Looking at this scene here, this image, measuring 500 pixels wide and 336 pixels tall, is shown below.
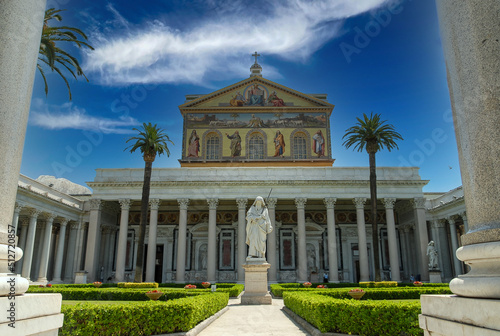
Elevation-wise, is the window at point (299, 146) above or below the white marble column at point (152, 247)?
above

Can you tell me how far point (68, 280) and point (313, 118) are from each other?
31657mm

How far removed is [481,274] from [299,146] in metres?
40.5

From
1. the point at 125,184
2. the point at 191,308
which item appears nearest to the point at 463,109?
the point at 191,308

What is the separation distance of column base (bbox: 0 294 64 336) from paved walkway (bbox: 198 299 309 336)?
665cm

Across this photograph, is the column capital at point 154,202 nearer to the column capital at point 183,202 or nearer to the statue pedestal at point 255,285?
the column capital at point 183,202

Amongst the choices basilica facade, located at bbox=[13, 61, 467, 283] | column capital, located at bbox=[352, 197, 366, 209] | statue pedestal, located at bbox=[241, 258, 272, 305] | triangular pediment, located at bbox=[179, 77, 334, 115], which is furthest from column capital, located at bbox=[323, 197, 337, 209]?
statue pedestal, located at bbox=[241, 258, 272, 305]

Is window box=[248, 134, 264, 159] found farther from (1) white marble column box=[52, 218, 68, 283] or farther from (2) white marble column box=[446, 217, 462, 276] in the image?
(1) white marble column box=[52, 218, 68, 283]

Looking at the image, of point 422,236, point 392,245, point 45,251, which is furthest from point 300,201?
point 45,251

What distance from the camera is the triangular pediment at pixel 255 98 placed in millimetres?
44375

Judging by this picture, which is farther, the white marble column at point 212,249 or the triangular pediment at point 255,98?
the triangular pediment at point 255,98

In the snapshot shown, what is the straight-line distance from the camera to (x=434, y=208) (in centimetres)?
3778

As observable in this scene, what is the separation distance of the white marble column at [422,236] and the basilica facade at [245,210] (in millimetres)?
96

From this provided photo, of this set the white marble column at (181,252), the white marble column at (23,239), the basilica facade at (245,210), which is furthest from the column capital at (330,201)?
the white marble column at (23,239)

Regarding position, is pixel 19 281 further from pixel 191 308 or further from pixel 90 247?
pixel 90 247
